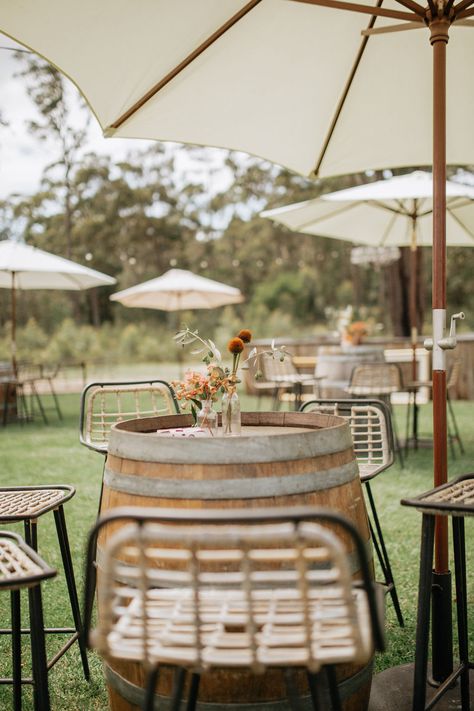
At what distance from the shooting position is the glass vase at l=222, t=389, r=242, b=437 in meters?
2.58

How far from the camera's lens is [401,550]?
4.07 m

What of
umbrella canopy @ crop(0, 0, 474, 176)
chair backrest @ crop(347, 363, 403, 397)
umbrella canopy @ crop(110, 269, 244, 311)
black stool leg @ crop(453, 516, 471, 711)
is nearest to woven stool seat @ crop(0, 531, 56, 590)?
black stool leg @ crop(453, 516, 471, 711)

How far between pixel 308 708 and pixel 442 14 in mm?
2207

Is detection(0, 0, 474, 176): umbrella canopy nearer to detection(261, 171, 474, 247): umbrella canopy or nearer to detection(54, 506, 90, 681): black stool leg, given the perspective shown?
detection(54, 506, 90, 681): black stool leg

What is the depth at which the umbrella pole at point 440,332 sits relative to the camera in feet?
7.95

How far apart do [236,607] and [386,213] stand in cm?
657

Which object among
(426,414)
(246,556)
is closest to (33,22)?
(246,556)

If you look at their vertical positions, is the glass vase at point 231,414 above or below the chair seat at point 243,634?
above

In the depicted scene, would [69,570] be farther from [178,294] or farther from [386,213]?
[178,294]

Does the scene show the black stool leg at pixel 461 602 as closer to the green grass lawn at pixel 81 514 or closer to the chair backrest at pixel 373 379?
the green grass lawn at pixel 81 514

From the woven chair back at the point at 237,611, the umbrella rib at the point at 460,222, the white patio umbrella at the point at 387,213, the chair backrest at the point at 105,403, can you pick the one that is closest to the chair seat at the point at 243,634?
the woven chair back at the point at 237,611

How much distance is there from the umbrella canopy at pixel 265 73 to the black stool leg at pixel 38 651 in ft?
6.57

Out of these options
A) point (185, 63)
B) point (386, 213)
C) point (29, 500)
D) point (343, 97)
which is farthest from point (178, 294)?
point (29, 500)

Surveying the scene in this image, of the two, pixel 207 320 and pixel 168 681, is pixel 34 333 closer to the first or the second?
pixel 207 320
